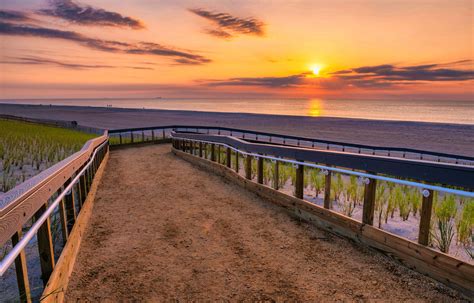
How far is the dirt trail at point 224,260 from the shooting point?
3.64 meters

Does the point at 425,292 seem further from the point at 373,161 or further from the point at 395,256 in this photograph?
the point at 373,161

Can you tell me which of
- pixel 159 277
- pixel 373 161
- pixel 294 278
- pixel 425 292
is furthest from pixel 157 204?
pixel 425 292

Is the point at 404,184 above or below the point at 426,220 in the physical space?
above

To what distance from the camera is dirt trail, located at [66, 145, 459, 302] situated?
3.64m

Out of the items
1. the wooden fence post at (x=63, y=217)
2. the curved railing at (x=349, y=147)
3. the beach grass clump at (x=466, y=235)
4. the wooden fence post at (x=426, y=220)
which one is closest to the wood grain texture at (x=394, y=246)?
the wooden fence post at (x=426, y=220)

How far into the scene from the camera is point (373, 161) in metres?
4.68

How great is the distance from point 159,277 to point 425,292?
308cm

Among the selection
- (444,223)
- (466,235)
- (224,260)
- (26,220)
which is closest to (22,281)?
(26,220)

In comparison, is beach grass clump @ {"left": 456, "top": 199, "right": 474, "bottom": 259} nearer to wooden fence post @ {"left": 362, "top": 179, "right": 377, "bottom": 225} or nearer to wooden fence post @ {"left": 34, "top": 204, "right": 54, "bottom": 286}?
wooden fence post @ {"left": 362, "top": 179, "right": 377, "bottom": 225}

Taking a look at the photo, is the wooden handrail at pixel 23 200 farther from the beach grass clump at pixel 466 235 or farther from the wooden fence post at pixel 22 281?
the beach grass clump at pixel 466 235

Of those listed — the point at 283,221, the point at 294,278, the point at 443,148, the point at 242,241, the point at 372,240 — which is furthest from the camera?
the point at 443,148

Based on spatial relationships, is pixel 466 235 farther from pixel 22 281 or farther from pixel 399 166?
pixel 22 281

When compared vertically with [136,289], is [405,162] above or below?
above

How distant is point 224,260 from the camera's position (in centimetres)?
439
